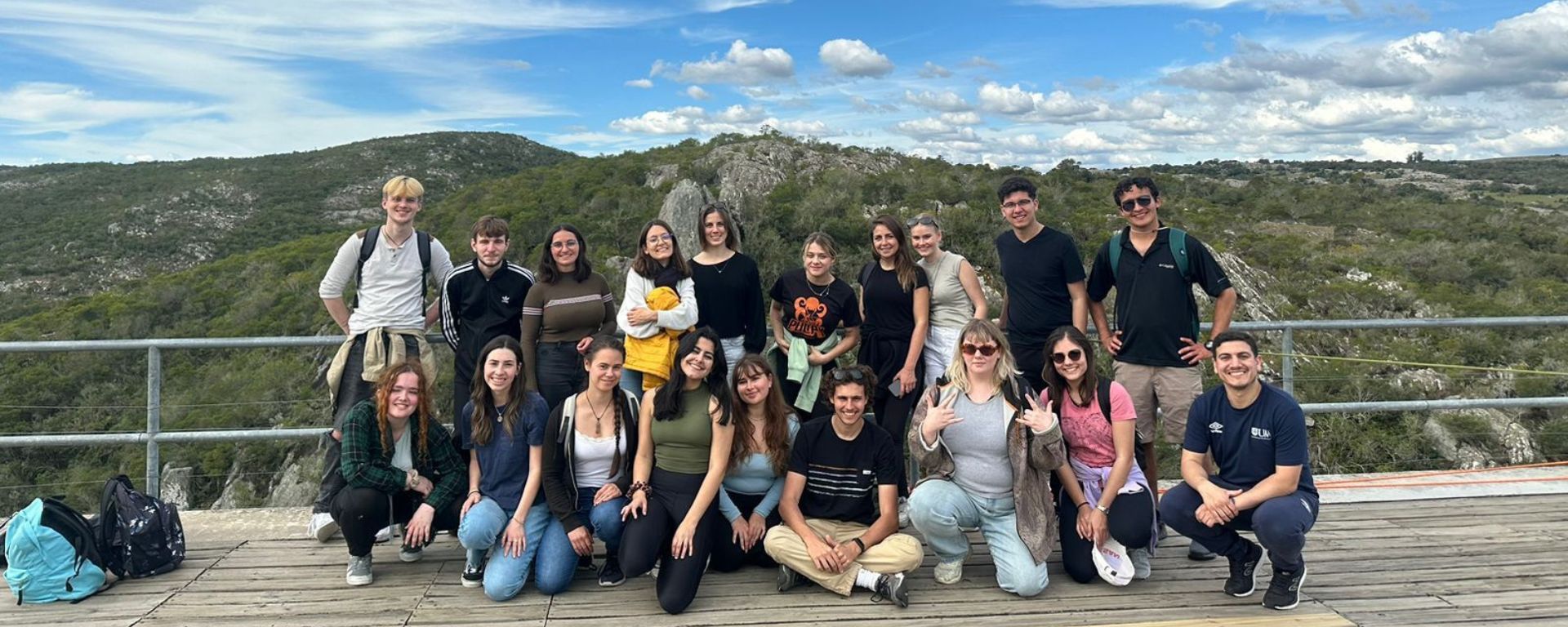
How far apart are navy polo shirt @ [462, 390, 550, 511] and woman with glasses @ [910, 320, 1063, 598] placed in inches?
69.4

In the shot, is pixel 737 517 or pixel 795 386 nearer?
pixel 737 517

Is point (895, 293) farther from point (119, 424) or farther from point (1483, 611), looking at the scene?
point (119, 424)

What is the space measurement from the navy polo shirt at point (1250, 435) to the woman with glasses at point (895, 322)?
1295 millimetres

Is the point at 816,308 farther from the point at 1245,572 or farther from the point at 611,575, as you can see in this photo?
the point at 1245,572

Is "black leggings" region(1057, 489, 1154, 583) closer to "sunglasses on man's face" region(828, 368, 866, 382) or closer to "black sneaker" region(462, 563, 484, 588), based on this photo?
"sunglasses on man's face" region(828, 368, 866, 382)

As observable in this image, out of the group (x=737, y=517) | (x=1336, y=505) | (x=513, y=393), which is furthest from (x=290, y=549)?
(x=1336, y=505)

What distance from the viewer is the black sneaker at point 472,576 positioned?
403 centimetres

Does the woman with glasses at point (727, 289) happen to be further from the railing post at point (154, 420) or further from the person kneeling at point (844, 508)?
the railing post at point (154, 420)

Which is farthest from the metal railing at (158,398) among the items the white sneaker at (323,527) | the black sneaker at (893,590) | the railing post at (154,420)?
the black sneaker at (893,590)

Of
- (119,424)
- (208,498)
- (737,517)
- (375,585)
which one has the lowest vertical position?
(208,498)

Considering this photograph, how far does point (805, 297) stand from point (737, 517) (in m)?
1.19

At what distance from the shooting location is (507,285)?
468cm

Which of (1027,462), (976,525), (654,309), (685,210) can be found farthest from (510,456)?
(685,210)

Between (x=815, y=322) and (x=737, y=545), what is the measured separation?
1.20 m
